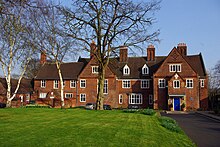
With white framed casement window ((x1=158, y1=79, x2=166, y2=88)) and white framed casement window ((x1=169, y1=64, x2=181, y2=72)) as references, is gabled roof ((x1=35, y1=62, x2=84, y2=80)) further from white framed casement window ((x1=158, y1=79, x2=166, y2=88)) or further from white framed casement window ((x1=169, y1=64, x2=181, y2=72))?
white framed casement window ((x1=169, y1=64, x2=181, y2=72))

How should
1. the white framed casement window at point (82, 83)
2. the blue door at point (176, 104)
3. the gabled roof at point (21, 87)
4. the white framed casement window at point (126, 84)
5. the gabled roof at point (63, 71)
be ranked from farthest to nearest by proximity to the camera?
1. the gabled roof at point (63, 71)
2. the gabled roof at point (21, 87)
3. the white framed casement window at point (126, 84)
4. the white framed casement window at point (82, 83)
5. the blue door at point (176, 104)

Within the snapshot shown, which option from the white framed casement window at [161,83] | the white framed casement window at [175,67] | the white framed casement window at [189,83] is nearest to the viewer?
the white framed casement window at [189,83]

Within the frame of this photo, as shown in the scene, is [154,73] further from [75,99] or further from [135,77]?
[75,99]

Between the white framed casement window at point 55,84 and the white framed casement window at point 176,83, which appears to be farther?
the white framed casement window at point 55,84

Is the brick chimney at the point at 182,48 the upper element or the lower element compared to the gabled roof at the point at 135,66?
upper

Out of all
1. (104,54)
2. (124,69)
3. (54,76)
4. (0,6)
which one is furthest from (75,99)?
(0,6)

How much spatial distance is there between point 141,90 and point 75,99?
13092 mm

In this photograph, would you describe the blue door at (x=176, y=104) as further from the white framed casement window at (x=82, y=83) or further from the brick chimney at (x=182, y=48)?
the white framed casement window at (x=82, y=83)

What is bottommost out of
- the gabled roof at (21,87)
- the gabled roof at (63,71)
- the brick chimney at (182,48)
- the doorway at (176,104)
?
the doorway at (176,104)

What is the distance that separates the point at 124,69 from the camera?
53.7m

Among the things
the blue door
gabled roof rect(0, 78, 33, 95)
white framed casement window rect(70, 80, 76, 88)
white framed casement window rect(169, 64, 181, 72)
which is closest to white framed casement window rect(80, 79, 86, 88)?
white framed casement window rect(70, 80, 76, 88)

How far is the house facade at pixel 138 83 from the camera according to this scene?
46.9 metres

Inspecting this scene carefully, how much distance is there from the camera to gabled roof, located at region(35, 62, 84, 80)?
54.2 metres

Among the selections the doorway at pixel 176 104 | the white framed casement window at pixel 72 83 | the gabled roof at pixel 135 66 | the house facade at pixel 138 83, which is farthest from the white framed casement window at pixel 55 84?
the doorway at pixel 176 104
